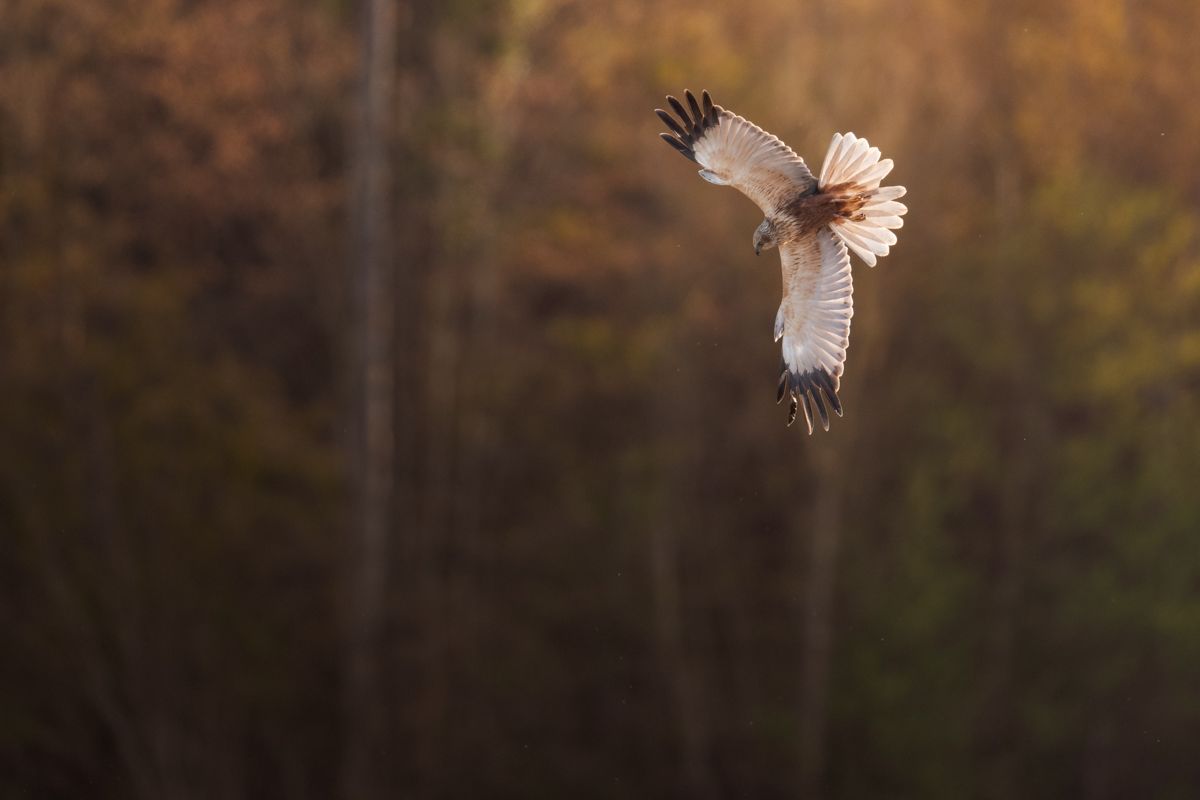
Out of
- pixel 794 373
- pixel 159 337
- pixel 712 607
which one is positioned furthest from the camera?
pixel 712 607

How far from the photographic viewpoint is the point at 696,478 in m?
13.8

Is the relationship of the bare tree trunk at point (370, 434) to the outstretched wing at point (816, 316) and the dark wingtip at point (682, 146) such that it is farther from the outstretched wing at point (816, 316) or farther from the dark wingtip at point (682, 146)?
the outstretched wing at point (816, 316)

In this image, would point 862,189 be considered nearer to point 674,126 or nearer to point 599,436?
point 674,126

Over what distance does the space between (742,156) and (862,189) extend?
1.13 feet

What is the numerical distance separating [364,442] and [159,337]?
180 centimetres

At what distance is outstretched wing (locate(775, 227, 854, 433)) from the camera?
430cm

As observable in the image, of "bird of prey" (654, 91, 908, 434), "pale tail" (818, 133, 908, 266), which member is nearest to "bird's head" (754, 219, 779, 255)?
"bird of prey" (654, 91, 908, 434)

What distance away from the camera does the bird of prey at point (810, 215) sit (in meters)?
4.21

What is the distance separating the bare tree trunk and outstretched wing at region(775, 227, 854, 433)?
8.48 meters

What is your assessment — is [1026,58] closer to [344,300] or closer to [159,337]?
[344,300]

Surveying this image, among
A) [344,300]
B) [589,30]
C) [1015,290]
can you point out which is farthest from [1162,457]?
[344,300]

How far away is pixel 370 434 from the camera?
13.1 m

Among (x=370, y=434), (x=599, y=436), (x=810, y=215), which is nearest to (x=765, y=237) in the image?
(x=810, y=215)

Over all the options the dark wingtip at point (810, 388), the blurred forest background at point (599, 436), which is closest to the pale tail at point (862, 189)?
the dark wingtip at point (810, 388)
